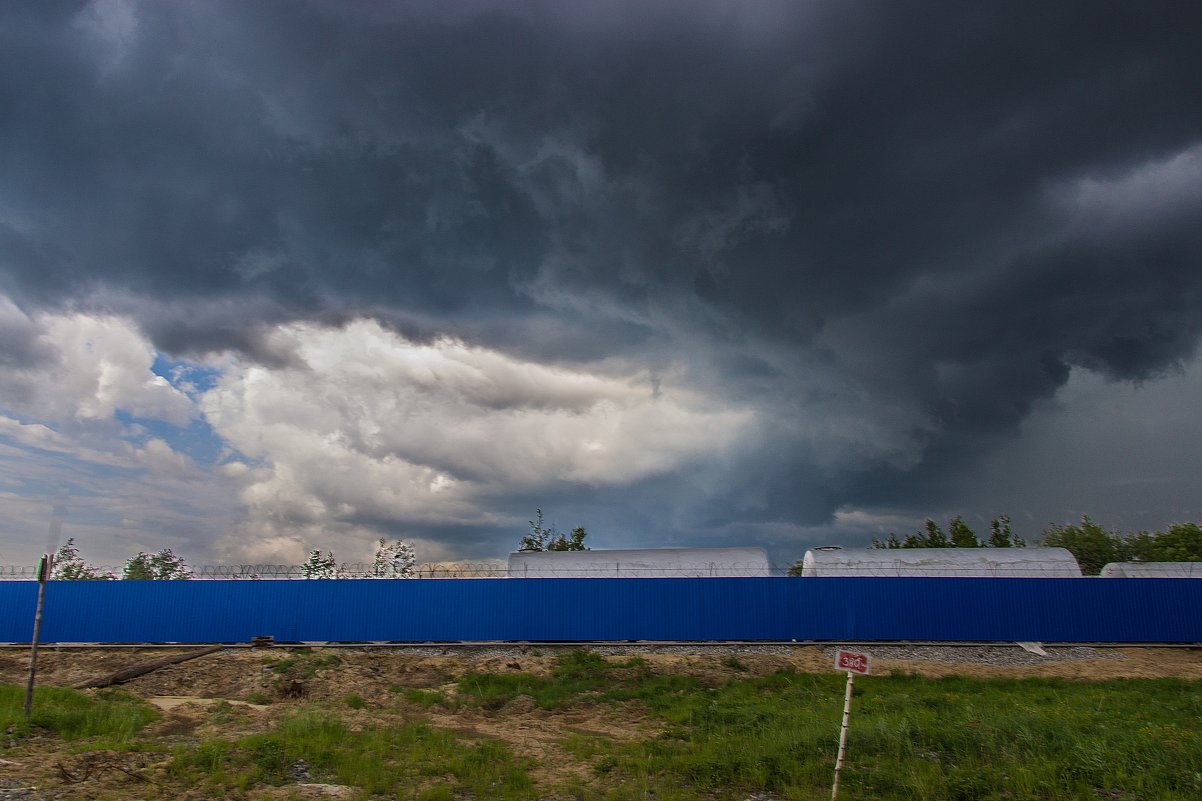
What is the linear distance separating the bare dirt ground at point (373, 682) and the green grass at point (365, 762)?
60 centimetres

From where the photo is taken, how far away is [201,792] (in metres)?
13.0

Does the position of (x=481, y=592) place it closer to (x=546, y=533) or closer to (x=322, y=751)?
(x=322, y=751)

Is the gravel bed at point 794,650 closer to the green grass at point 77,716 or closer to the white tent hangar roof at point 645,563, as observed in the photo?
the white tent hangar roof at point 645,563

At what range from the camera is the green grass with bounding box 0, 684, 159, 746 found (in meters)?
17.2

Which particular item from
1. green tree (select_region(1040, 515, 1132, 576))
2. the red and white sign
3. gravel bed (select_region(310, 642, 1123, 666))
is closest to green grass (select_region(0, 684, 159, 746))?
the red and white sign

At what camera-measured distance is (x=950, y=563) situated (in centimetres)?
4119

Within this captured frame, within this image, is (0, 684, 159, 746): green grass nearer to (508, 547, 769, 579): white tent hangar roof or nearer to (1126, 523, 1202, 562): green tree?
(508, 547, 769, 579): white tent hangar roof

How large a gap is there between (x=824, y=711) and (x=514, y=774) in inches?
392

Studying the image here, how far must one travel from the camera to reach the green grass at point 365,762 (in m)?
13.8

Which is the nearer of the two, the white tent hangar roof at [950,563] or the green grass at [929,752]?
the green grass at [929,752]

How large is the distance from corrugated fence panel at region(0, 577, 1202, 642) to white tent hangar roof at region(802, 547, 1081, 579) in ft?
9.24

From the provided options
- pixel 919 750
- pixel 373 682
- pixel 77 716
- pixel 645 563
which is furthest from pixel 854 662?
pixel 645 563

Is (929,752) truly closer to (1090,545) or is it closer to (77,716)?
(77,716)

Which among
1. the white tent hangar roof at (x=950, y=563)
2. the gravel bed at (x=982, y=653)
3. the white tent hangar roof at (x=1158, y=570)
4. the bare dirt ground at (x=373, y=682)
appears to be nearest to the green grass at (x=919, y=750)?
the bare dirt ground at (x=373, y=682)
